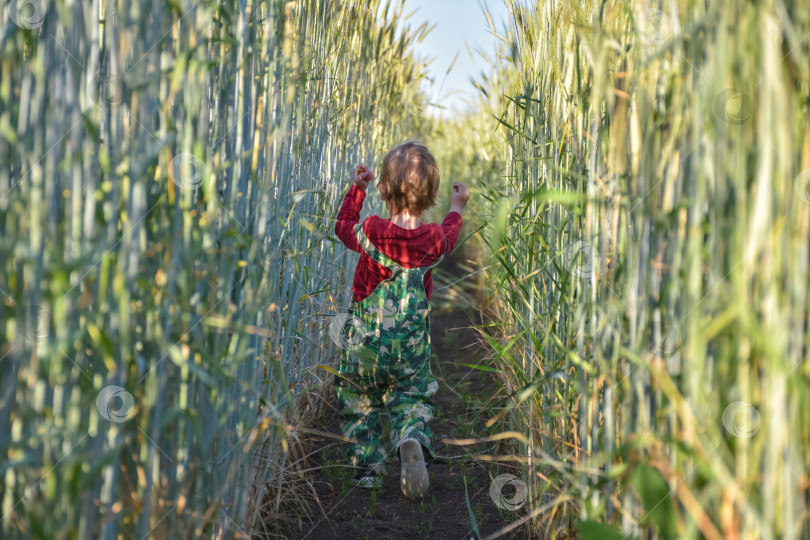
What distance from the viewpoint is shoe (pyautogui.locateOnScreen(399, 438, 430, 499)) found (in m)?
2.01

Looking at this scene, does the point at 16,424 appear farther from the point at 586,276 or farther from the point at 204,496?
the point at 586,276

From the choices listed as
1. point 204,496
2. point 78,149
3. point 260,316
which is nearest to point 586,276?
point 260,316

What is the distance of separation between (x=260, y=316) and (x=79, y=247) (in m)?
0.43
